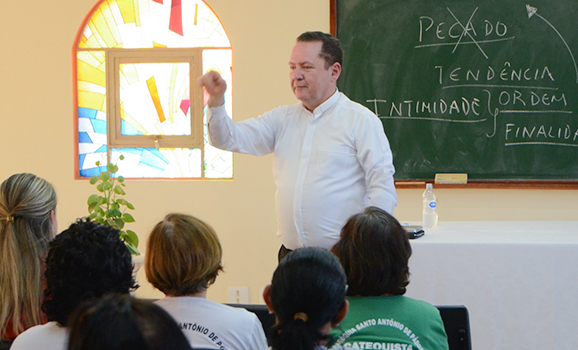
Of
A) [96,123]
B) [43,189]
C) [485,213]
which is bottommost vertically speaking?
[485,213]

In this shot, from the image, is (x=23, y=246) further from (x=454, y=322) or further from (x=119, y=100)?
(x=119, y=100)

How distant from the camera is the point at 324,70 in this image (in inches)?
95.5

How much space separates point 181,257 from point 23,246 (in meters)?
0.50

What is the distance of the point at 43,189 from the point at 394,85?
237 cm

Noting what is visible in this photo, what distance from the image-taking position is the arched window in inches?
149

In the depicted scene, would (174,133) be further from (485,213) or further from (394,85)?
(485,213)

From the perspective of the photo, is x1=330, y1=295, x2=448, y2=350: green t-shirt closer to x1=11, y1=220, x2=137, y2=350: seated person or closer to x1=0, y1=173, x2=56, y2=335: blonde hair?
x1=11, y1=220, x2=137, y2=350: seated person

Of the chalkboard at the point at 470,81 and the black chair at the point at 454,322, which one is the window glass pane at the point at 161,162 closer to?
the chalkboard at the point at 470,81

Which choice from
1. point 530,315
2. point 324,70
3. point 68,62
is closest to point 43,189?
point 324,70

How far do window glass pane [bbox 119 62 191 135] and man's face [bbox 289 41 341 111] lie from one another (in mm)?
1539

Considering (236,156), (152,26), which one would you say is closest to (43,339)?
(236,156)

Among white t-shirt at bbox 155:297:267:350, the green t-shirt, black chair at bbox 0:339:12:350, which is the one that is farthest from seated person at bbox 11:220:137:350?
the green t-shirt

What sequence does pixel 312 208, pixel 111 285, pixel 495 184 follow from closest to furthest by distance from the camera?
pixel 111 285
pixel 312 208
pixel 495 184

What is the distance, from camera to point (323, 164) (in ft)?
7.80
